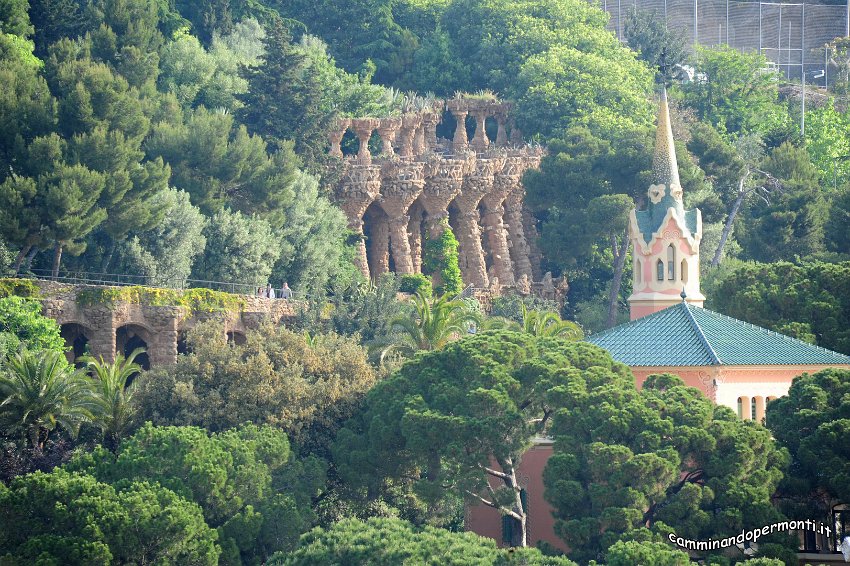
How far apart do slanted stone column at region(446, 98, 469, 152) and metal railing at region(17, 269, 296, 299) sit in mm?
21149

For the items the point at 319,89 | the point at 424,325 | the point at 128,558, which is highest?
the point at 319,89

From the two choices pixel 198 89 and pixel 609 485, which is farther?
pixel 198 89

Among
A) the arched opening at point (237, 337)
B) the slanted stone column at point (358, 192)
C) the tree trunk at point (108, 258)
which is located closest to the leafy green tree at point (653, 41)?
the slanted stone column at point (358, 192)

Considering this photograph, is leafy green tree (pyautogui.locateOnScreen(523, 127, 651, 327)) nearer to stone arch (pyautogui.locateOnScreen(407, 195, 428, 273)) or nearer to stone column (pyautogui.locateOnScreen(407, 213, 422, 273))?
stone arch (pyautogui.locateOnScreen(407, 195, 428, 273))

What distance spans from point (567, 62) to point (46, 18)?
24.7 meters

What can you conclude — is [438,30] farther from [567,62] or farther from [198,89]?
[198,89]

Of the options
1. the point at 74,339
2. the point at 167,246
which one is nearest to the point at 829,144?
the point at 167,246

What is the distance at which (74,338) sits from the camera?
81562mm

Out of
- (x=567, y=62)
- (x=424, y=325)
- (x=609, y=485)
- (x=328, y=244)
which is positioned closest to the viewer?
(x=609, y=485)

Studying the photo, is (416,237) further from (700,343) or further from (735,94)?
(700,343)

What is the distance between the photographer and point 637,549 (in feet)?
202

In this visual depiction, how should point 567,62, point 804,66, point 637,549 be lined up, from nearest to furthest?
point 637,549
point 567,62
point 804,66

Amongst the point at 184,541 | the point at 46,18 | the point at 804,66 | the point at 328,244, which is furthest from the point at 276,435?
the point at 804,66

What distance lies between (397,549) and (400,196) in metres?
37.1
